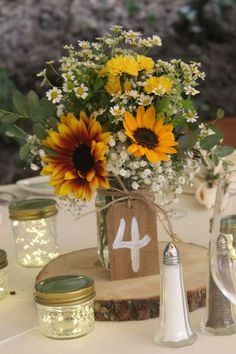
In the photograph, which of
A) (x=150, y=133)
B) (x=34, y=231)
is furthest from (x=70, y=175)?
(x=34, y=231)

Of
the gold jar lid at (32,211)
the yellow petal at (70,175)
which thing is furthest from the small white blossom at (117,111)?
the gold jar lid at (32,211)

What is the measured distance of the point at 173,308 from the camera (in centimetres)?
105

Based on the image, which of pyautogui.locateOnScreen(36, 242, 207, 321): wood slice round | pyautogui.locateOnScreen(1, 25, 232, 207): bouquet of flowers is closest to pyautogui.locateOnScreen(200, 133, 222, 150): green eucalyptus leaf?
pyautogui.locateOnScreen(1, 25, 232, 207): bouquet of flowers

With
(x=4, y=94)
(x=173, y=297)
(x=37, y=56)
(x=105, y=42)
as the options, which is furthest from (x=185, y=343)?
(x=37, y=56)

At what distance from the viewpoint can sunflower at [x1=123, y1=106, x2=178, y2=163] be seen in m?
1.14

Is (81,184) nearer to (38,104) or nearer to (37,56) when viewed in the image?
(38,104)

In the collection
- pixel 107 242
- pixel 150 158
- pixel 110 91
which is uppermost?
pixel 110 91

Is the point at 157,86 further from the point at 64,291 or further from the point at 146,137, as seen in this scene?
the point at 64,291

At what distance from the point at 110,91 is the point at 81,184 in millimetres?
150

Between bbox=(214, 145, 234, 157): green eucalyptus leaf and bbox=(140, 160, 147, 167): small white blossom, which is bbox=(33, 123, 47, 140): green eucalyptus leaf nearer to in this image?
bbox=(140, 160, 147, 167): small white blossom

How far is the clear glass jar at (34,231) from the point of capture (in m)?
→ 1.43

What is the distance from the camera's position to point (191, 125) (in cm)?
122

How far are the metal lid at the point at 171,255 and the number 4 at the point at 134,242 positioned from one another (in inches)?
7.4

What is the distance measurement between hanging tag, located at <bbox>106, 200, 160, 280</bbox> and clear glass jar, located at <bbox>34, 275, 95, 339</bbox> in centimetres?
15
